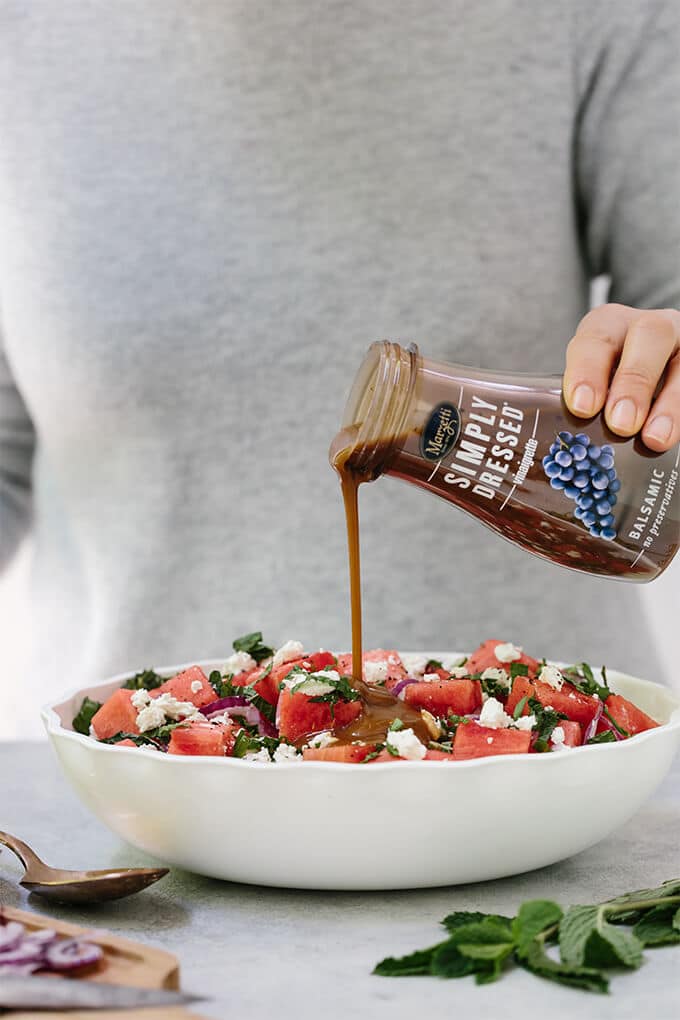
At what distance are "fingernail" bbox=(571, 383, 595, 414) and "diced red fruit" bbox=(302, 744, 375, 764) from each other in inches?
17.7

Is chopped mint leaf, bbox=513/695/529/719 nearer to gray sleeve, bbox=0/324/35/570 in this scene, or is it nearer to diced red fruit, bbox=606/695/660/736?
diced red fruit, bbox=606/695/660/736

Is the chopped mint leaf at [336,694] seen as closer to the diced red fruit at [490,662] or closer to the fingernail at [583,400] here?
the diced red fruit at [490,662]

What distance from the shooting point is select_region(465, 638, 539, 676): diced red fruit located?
57.1 inches

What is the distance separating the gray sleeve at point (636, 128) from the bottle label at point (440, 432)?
1.13 meters

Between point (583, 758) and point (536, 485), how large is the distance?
316 millimetres

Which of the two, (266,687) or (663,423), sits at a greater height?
(663,423)

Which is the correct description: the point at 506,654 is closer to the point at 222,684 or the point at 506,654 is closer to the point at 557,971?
the point at 222,684

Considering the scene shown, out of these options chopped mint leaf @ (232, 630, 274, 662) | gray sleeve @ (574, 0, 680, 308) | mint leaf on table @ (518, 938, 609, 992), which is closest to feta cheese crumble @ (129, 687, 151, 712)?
chopped mint leaf @ (232, 630, 274, 662)

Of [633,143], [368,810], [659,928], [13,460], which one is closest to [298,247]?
[633,143]

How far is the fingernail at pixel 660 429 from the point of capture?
1.26m

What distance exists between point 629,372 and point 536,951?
2.21 feet

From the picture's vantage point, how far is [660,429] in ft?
4.15

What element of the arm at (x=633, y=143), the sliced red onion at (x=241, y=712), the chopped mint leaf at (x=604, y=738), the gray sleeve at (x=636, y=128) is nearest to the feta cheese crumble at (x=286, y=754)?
the sliced red onion at (x=241, y=712)

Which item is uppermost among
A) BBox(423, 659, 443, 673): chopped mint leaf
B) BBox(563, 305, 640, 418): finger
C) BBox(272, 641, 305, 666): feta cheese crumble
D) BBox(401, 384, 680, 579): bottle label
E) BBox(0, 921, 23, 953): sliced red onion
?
BBox(563, 305, 640, 418): finger
